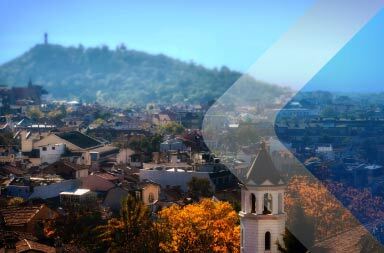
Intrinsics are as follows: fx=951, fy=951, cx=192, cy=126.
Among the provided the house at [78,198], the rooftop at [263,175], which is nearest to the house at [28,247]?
the rooftop at [263,175]

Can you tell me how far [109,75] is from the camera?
114 meters

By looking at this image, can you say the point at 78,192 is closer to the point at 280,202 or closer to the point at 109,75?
the point at 280,202

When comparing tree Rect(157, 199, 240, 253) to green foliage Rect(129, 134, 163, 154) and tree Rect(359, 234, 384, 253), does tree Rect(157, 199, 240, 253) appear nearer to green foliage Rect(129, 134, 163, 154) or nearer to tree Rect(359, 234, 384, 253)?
tree Rect(359, 234, 384, 253)

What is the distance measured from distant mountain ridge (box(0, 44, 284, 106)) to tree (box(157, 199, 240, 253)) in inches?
2810

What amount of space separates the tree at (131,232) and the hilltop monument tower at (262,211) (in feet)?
6.58

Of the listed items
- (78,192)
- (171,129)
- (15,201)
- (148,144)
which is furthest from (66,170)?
(171,129)

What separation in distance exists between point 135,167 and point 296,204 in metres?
10.8

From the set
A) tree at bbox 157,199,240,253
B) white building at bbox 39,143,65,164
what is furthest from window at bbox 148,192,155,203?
white building at bbox 39,143,65,164

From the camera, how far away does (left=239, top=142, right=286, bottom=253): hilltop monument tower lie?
26.9 ft

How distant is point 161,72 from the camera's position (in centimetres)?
11150

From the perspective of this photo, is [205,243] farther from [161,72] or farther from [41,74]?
[41,74]

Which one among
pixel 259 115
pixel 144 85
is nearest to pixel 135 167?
pixel 259 115

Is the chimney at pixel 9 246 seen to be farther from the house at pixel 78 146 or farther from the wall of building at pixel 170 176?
the house at pixel 78 146

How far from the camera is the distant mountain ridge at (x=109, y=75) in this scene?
302 feet
